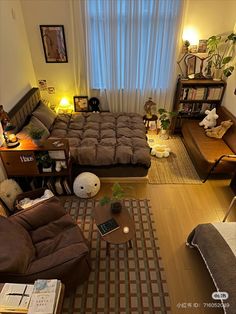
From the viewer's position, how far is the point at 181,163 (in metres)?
3.27

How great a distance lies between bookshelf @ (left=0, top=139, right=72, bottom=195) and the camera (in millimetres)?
2291

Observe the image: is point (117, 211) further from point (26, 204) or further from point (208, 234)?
point (26, 204)

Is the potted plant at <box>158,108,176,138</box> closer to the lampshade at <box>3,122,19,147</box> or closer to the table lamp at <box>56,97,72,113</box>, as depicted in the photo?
the table lamp at <box>56,97,72,113</box>

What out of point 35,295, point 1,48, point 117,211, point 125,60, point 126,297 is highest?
point 1,48

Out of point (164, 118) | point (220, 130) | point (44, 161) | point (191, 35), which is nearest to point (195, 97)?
point (164, 118)

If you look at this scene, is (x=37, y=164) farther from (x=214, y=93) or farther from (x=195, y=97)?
(x=214, y=93)

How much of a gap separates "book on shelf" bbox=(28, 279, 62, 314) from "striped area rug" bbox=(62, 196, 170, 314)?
0.69 m

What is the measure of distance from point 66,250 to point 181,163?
2296 mm

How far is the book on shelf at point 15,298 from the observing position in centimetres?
107

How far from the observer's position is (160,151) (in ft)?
11.2

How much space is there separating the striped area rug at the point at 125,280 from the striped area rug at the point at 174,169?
83 centimetres

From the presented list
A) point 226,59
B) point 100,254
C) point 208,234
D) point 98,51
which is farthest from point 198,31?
point 100,254

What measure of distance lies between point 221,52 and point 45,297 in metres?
4.08

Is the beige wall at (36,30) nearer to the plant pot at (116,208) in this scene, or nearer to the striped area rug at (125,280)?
the plant pot at (116,208)
